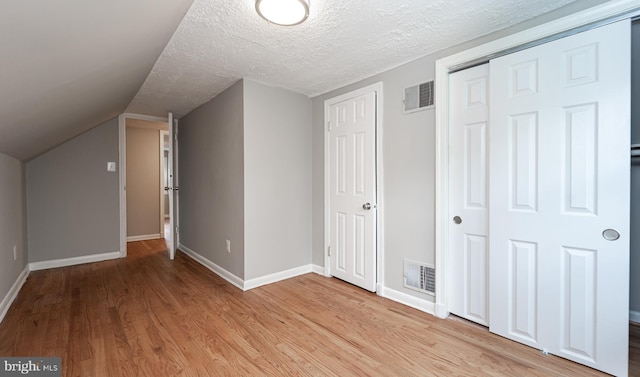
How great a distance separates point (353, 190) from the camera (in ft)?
9.78

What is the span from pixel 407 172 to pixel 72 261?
457 cm

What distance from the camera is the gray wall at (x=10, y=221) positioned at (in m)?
2.42

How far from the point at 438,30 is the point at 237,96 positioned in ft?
6.65

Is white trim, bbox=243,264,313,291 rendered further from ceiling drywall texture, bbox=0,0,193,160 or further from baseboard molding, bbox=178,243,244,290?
ceiling drywall texture, bbox=0,0,193,160

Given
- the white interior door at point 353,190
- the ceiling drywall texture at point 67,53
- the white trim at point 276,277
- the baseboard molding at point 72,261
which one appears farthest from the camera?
the baseboard molding at point 72,261

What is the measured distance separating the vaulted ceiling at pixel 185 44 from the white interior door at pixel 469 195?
0.40 meters

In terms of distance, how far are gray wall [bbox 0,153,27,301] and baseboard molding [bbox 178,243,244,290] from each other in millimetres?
1779

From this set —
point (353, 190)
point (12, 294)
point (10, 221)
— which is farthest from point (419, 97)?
point (12, 294)

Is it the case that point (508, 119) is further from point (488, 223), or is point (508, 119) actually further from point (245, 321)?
point (245, 321)

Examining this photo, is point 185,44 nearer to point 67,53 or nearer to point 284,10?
point 67,53

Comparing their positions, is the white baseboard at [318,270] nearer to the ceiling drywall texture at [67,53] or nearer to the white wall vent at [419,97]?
the white wall vent at [419,97]

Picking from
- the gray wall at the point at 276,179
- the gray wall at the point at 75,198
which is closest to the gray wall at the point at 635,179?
the gray wall at the point at 276,179

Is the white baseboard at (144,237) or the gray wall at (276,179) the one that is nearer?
the gray wall at (276,179)

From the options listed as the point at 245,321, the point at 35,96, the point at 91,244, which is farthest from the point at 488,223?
the point at 91,244
